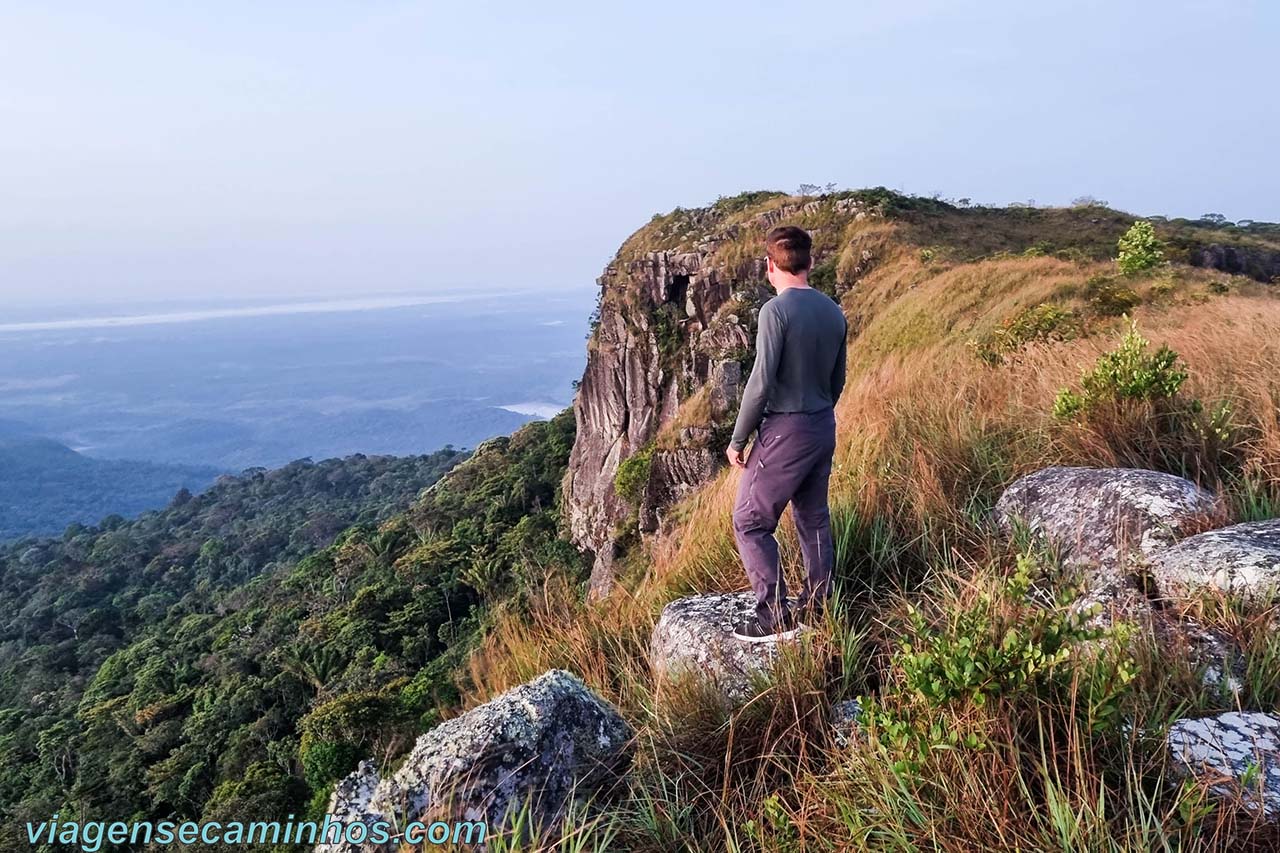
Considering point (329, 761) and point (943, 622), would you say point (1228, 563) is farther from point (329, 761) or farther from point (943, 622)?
point (329, 761)

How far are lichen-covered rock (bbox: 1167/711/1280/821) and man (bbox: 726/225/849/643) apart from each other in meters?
1.37

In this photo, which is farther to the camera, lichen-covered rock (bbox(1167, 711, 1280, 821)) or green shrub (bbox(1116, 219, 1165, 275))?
green shrub (bbox(1116, 219, 1165, 275))

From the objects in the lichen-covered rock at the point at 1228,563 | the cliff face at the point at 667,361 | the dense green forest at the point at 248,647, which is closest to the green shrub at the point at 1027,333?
the lichen-covered rock at the point at 1228,563

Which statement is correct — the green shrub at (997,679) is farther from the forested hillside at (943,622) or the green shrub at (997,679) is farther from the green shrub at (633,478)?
the green shrub at (633,478)

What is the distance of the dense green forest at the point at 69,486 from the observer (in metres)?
128

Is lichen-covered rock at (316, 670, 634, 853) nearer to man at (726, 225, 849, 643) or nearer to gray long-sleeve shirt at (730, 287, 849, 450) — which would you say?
man at (726, 225, 849, 643)

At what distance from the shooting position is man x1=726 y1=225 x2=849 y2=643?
3.10m

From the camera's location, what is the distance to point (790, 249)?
313 cm

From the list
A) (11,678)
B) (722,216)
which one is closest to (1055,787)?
(722,216)

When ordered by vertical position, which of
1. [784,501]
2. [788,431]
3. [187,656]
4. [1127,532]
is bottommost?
[187,656]

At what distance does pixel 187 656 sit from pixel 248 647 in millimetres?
5230

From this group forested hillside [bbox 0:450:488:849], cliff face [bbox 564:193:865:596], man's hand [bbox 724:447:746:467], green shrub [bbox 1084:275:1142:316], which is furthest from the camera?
forested hillside [bbox 0:450:488:849]

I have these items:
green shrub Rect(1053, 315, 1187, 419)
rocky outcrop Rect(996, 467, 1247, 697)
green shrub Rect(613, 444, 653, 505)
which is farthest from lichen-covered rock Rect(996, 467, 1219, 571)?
green shrub Rect(613, 444, 653, 505)

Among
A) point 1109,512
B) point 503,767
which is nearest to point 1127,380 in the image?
point 1109,512
